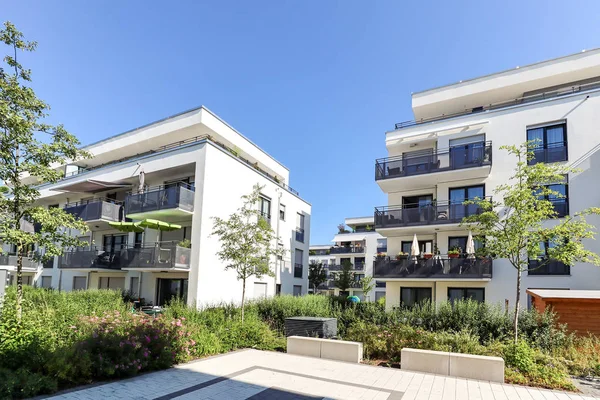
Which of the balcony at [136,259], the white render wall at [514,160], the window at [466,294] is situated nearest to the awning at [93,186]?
the balcony at [136,259]

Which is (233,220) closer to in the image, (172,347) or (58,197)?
(172,347)

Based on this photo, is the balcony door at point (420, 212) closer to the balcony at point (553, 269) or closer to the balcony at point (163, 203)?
the balcony at point (553, 269)

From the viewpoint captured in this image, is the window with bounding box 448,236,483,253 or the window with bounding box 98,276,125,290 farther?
the window with bounding box 98,276,125,290

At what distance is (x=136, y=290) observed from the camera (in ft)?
70.6

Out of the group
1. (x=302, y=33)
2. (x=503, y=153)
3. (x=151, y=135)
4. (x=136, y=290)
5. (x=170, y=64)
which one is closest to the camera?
(x=170, y=64)

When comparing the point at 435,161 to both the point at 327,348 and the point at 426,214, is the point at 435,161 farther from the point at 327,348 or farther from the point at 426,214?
the point at 327,348

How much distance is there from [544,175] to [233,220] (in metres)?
10.6

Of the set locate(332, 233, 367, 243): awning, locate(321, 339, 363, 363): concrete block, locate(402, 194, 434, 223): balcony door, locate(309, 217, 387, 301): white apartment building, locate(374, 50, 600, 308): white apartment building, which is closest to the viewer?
locate(321, 339, 363, 363): concrete block

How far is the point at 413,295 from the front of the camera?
20.5 meters

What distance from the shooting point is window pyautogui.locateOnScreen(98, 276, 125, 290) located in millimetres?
22969

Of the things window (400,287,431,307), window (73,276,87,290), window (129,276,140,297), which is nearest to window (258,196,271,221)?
window (129,276,140,297)

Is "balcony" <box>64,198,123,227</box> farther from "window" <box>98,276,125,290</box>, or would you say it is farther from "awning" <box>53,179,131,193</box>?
"window" <box>98,276,125,290</box>

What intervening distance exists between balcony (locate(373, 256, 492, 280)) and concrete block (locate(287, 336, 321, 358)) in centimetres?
1020

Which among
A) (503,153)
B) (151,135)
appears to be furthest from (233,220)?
(503,153)
